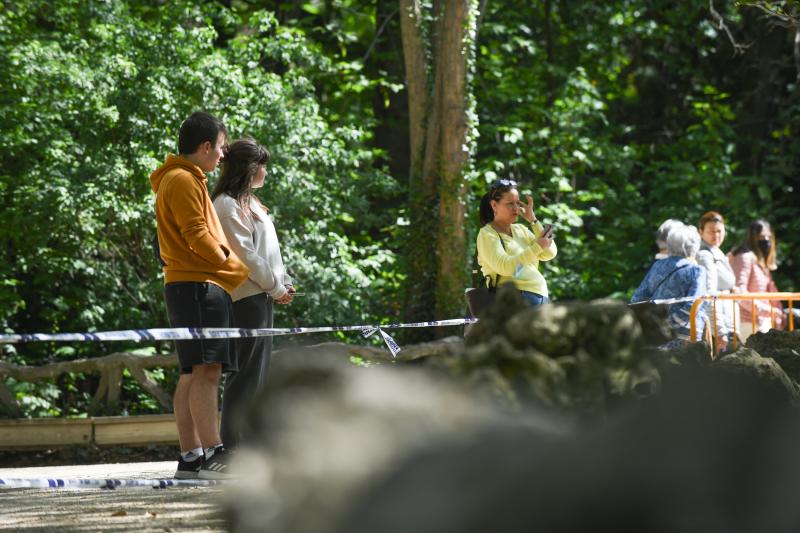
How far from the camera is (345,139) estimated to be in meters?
15.9

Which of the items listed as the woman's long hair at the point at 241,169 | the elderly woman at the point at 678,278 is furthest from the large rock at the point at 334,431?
the elderly woman at the point at 678,278

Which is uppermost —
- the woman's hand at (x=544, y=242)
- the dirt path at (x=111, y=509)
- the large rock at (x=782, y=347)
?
the woman's hand at (x=544, y=242)

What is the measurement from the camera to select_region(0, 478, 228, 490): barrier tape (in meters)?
5.41

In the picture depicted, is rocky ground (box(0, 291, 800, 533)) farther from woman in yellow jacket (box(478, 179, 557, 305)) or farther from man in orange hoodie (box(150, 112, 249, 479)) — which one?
woman in yellow jacket (box(478, 179, 557, 305))

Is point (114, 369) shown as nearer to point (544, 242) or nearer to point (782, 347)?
point (544, 242)

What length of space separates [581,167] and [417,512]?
1707cm

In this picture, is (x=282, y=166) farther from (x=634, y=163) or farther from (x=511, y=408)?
(x=511, y=408)

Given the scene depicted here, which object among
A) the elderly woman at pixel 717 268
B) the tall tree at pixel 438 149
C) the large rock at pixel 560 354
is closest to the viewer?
the large rock at pixel 560 354

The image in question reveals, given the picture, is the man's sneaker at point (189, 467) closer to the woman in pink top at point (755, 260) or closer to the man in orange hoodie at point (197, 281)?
the man in orange hoodie at point (197, 281)

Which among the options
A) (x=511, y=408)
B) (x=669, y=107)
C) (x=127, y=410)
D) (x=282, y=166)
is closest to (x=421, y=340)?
(x=282, y=166)

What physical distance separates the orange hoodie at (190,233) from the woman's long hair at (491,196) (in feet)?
6.30

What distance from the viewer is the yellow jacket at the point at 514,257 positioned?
7.41 m

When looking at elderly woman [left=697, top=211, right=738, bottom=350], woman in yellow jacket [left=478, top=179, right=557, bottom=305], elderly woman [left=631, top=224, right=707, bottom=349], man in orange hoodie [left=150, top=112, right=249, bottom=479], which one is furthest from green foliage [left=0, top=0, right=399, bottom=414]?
man in orange hoodie [left=150, top=112, right=249, bottom=479]

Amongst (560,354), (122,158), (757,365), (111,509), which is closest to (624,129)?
(122,158)
